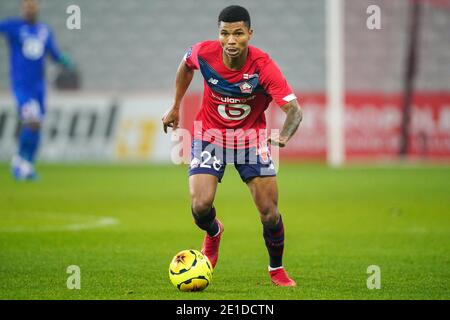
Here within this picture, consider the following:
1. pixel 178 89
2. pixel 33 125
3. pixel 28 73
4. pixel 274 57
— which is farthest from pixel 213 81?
pixel 274 57

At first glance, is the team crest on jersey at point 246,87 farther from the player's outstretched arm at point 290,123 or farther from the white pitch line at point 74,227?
the white pitch line at point 74,227

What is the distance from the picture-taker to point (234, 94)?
769 centimetres

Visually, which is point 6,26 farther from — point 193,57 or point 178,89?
point 193,57

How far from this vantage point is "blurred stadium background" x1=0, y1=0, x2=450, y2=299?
822cm

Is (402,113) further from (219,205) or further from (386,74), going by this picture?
(219,205)

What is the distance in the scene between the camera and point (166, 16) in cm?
2666

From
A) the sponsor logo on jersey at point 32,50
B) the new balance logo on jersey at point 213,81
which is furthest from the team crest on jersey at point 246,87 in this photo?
the sponsor logo on jersey at point 32,50

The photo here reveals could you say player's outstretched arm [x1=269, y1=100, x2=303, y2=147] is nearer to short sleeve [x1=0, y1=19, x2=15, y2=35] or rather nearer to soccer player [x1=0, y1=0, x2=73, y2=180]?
soccer player [x1=0, y1=0, x2=73, y2=180]

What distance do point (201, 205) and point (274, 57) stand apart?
18.5m

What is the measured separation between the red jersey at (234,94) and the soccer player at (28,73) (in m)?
9.91

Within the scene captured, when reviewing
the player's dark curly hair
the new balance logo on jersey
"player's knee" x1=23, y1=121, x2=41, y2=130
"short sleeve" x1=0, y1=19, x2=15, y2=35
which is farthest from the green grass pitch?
"short sleeve" x1=0, y1=19, x2=15, y2=35

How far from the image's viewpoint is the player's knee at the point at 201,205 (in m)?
7.71

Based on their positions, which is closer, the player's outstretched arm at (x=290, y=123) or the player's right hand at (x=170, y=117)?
the player's outstretched arm at (x=290, y=123)

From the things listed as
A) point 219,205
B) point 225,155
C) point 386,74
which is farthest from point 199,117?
point 386,74
